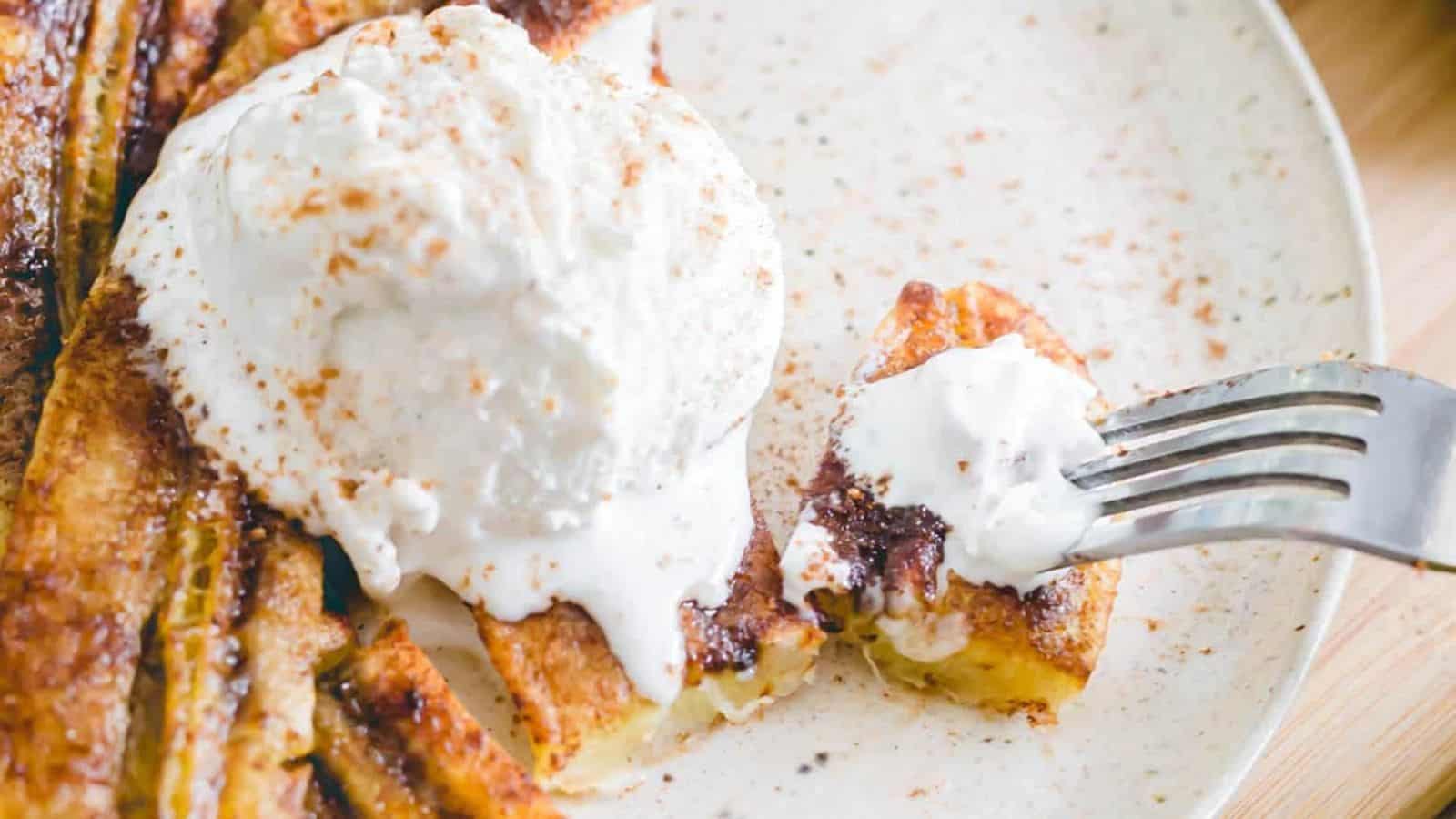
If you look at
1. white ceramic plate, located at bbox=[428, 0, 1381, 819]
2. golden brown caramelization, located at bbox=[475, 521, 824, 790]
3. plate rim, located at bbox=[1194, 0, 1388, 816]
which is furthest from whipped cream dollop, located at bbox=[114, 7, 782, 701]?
plate rim, located at bbox=[1194, 0, 1388, 816]

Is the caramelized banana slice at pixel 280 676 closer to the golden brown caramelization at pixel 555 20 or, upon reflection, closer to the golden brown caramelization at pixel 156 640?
the golden brown caramelization at pixel 156 640

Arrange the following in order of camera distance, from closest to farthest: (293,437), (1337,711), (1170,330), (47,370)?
1. (293,437)
2. (47,370)
3. (1337,711)
4. (1170,330)

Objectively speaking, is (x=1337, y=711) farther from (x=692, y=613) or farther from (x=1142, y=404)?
(x=692, y=613)

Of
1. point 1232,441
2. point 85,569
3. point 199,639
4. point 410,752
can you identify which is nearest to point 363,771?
point 410,752

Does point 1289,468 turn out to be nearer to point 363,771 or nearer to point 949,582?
point 949,582

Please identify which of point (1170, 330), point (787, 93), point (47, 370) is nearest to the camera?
point (47, 370)

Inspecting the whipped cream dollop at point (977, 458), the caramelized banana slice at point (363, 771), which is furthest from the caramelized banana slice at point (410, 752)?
the whipped cream dollop at point (977, 458)

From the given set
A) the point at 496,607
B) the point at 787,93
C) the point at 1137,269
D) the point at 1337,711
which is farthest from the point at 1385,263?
the point at 496,607
